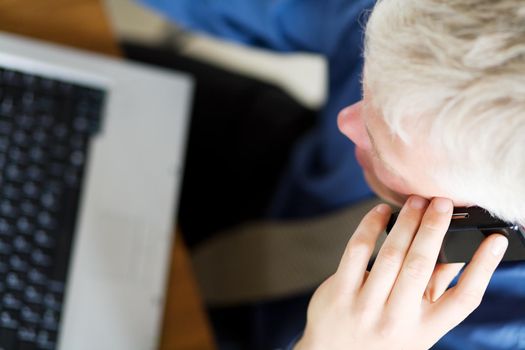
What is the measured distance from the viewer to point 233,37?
0.81m

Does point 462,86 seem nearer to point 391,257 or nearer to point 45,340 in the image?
point 391,257

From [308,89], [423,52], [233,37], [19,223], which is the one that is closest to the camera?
[423,52]

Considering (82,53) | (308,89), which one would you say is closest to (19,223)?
(82,53)

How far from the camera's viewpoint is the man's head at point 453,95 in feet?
1.16

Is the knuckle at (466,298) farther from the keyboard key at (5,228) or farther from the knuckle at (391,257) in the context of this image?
the keyboard key at (5,228)

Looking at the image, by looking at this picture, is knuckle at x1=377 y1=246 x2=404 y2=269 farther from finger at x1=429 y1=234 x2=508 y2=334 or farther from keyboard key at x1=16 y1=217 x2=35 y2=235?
keyboard key at x1=16 y1=217 x2=35 y2=235

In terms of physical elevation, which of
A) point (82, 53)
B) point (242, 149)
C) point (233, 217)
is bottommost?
point (233, 217)

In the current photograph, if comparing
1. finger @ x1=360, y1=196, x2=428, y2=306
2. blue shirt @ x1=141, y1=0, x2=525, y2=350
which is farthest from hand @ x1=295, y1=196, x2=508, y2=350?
blue shirt @ x1=141, y1=0, x2=525, y2=350

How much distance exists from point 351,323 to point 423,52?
0.21 meters

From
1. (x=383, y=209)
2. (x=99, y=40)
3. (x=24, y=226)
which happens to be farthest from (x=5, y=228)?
(x=383, y=209)

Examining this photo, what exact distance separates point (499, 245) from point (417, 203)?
2.5 inches

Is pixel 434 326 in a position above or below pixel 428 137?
below

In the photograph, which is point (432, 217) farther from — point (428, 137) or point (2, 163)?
point (2, 163)

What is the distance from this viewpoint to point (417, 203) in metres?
0.44
